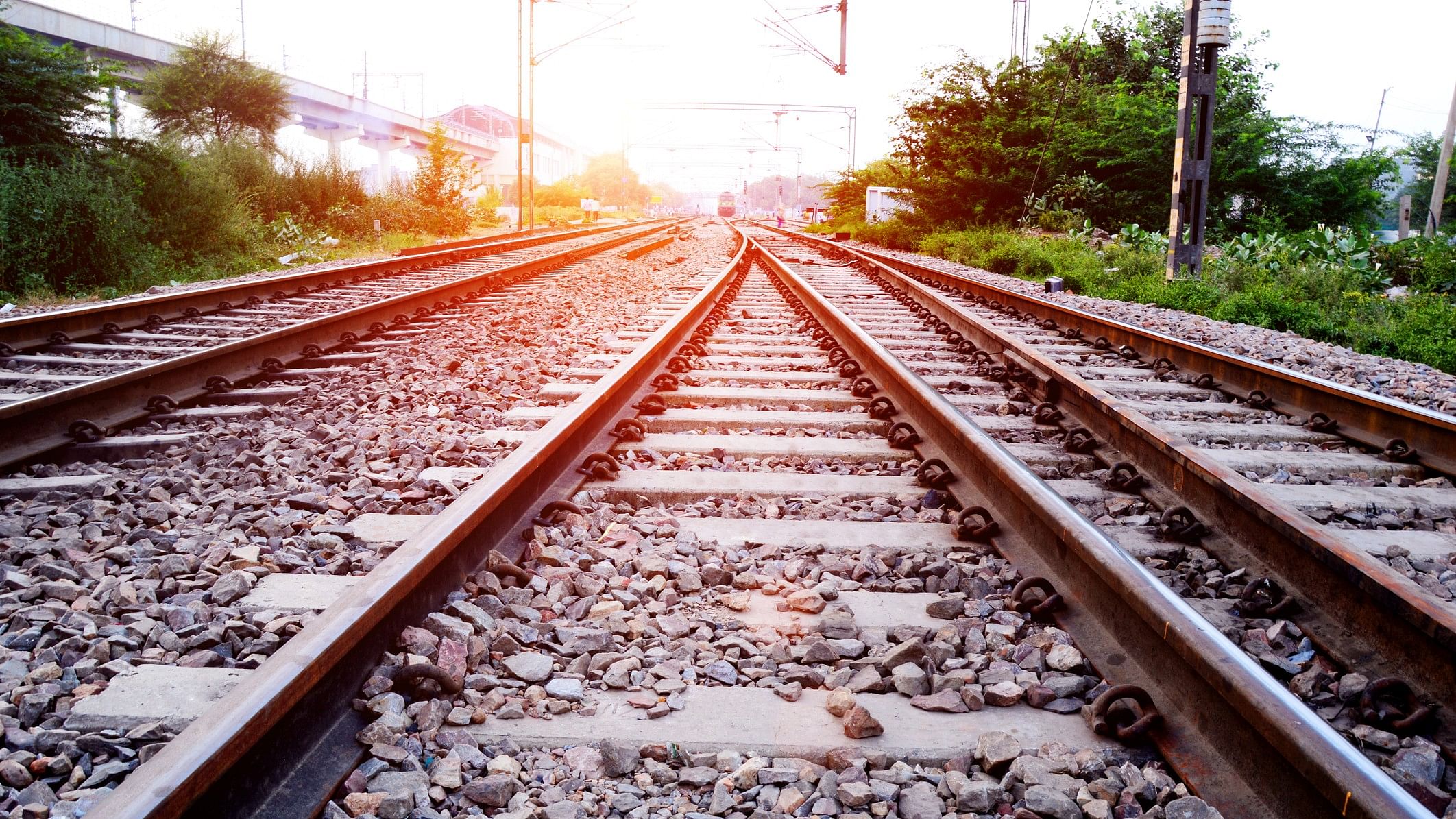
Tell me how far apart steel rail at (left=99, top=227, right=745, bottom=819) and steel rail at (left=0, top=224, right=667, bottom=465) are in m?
2.25

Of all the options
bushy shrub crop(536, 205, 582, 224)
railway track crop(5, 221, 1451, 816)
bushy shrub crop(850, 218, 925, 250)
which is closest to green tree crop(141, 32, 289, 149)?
bushy shrub crop(536, 205, 582, 224)

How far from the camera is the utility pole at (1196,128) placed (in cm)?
1269

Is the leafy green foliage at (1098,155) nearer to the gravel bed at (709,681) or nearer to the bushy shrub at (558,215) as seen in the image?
the gravel bed at (709,681)

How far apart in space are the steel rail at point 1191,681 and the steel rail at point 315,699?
153cm

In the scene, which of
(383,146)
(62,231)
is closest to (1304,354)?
(62,231)

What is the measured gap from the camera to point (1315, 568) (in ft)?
8.67

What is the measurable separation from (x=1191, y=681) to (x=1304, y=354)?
21.1ft

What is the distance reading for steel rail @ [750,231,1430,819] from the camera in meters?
1.55

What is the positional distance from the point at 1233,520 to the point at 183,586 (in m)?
3.06

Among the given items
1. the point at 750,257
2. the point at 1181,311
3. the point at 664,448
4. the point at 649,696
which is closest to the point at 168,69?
the point at 750,257

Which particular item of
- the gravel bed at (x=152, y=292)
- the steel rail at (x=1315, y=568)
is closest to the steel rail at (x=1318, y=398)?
the steel rail at (x=1315, y=568)

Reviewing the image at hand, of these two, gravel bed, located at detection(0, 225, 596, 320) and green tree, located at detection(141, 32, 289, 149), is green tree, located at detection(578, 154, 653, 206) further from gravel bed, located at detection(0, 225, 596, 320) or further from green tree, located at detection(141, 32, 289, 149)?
gravel bed, located at detection(0, 225, 596, 320)

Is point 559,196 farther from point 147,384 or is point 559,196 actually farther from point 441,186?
point 147,384

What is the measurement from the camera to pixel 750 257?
1789 cm
